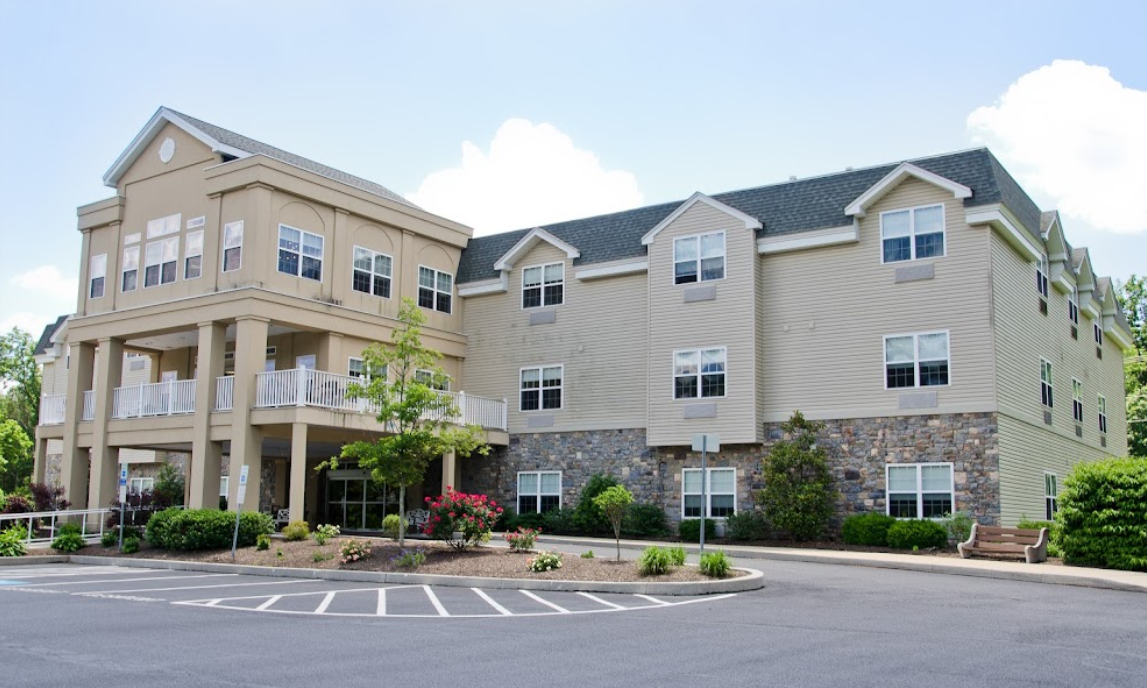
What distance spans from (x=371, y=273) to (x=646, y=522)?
1114cm

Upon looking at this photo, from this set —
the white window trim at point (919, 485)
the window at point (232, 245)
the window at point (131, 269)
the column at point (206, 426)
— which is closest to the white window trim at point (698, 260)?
the white window trim at point (919, 485)

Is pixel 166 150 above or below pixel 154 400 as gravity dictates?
above

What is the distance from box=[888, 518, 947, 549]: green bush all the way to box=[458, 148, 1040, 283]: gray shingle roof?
8.08 m

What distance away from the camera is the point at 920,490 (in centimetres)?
2488

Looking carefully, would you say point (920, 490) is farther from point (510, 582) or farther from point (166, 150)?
point (166, 150)

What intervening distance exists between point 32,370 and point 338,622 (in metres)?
64.3

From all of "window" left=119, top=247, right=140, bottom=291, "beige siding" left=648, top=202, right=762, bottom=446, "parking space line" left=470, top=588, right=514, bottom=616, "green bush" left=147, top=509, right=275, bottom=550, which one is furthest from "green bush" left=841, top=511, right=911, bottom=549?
"window" left=119, top=247, right=140, bottom=291

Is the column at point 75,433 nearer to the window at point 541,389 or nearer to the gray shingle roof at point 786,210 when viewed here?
the gray shingle roof at point 786,210

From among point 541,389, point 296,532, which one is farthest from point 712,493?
point 296,532

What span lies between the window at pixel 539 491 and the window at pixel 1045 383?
1405 cm

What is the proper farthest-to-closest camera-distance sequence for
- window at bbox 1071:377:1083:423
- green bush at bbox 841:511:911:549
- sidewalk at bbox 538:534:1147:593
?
window at bbox 1071:377:1083:423 → green bush at bbox 841:511:911:549 → sidewalk at bbox 538:534:1147:593

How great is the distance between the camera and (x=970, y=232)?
25297 millimetres

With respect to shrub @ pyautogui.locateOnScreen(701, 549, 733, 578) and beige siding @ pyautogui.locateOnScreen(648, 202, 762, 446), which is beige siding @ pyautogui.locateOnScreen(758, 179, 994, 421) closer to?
beige siding @ pyautogui.locateOnScreen(648, 202, 762, 446)

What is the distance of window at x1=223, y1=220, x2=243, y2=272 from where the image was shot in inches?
1091
